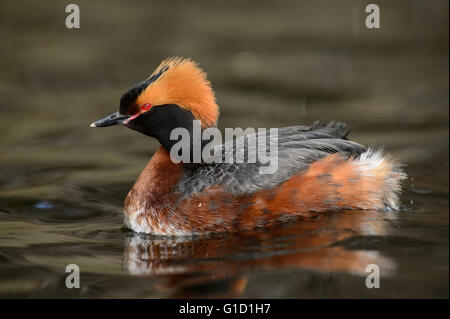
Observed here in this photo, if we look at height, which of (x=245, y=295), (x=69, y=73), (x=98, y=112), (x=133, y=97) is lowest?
(x=245, y=295)

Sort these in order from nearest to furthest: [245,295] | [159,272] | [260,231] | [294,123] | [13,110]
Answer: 1. [245,295]
2. [159,272]
3. [260,231]
4. [294,123]
5. [13,110]

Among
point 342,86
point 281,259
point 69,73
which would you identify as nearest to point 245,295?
point 281,259

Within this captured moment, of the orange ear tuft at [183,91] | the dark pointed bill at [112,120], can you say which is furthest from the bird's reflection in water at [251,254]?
the orange ear tuft at [183,91]

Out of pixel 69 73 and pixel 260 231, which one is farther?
pixel 69 73

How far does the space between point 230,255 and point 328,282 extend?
937 mm

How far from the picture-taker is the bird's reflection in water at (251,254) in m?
5.96

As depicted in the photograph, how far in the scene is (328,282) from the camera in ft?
19.4

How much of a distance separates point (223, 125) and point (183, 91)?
3342 mm

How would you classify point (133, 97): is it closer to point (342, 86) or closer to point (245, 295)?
point (245, 295)

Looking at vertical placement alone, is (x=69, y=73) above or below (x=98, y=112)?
above

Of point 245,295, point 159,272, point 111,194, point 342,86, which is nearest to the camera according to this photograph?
point 245,295

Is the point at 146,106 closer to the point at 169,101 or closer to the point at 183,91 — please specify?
the point at 169,101

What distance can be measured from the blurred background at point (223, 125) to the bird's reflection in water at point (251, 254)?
0.06ft

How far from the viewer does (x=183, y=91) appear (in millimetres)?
7160
